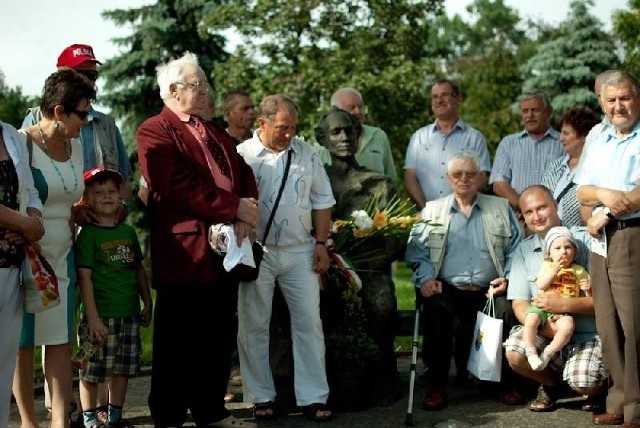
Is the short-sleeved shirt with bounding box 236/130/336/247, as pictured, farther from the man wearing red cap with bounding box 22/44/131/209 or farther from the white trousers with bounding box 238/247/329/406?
the man wearing red cap with bounding box 22/44/131/209

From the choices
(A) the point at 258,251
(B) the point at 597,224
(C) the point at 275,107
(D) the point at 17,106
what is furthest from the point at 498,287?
(D) the point at 17,106

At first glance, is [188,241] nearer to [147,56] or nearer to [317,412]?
[317,412]

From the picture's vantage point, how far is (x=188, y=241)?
5.75 meters

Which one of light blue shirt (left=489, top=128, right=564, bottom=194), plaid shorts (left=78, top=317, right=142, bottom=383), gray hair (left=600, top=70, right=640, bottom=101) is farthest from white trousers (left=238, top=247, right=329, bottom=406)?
light blue shirt (left=489, top=128, right=564, bottom=194)

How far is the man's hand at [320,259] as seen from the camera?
262 inches

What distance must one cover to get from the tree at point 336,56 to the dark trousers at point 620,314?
574 inches

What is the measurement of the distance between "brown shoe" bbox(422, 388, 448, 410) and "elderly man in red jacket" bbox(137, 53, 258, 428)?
5.32ft

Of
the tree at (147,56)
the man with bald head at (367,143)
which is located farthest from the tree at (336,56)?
the man with bald head at (367,143)

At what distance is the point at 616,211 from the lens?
6020 millimetres

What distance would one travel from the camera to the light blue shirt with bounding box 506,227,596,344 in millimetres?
6719

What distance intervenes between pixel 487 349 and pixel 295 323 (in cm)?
143

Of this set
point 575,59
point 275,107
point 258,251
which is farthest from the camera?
point 575,59

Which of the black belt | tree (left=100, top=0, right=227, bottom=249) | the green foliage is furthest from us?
the green foliage

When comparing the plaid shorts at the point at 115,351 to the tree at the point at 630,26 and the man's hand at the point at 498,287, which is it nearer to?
the man's hand at the point at 498,287
